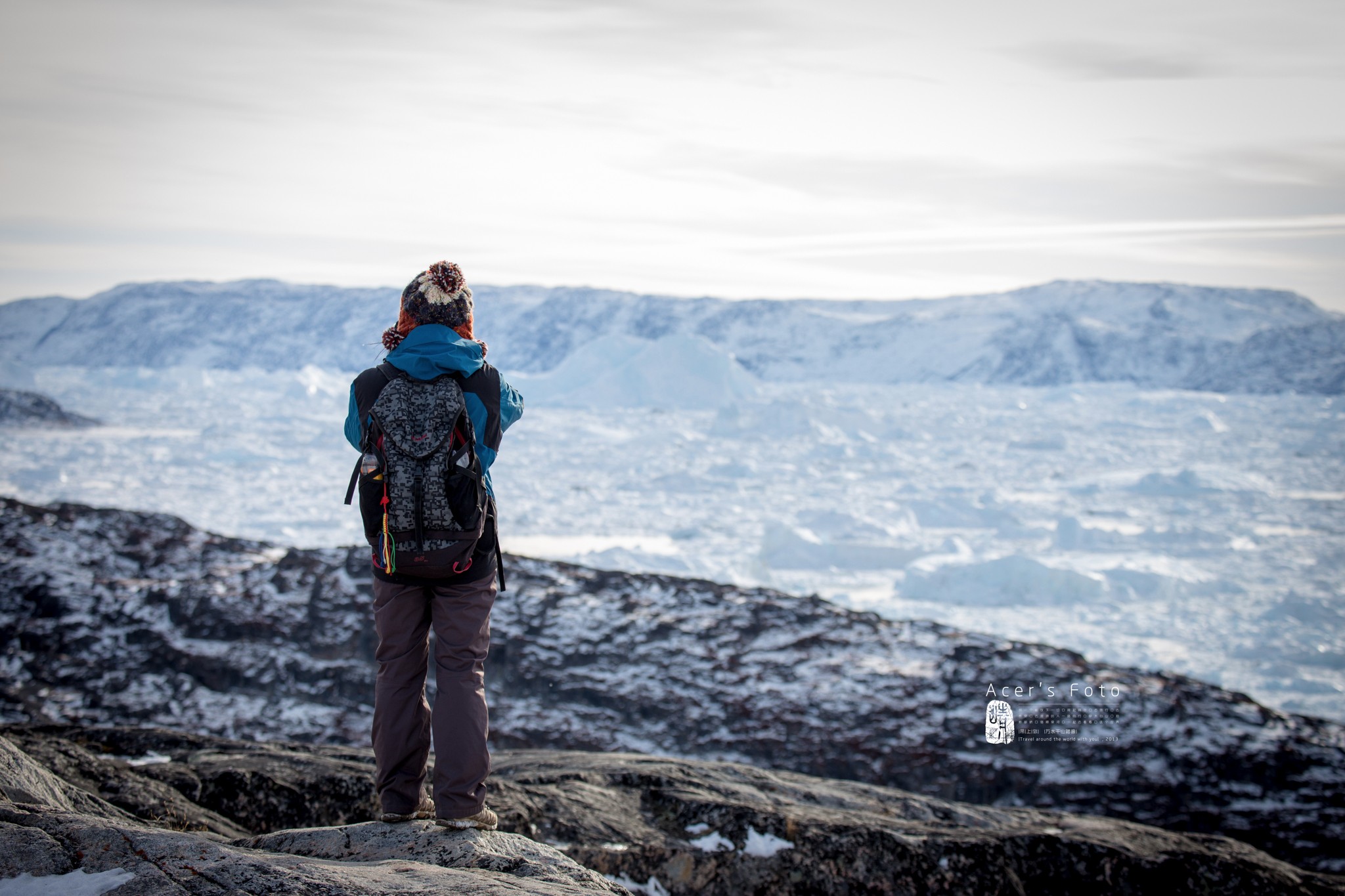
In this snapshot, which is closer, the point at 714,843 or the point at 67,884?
the point at 67,884

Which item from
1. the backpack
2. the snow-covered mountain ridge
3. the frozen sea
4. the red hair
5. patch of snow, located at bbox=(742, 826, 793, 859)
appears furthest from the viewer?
the snow-covered mountain ridge

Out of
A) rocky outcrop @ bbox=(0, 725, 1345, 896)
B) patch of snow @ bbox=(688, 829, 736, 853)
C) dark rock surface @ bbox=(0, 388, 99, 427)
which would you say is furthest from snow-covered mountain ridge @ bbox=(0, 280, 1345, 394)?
patch of snow @ bbox=(688, 829, 736, 853)

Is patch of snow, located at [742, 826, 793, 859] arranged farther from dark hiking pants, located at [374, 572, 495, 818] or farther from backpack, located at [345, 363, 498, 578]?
backpack, located at [345, 363, 498, 578]

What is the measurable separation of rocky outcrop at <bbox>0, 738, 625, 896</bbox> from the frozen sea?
7.67 m

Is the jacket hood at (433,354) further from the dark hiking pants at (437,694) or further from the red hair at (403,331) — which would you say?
the dark hiking pants at (437,694)

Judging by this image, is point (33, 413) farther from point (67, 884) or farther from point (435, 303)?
point (67, 884)

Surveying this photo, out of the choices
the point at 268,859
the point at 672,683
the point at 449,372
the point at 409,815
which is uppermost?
the point at 449,372

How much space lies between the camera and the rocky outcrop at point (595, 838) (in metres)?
1.72

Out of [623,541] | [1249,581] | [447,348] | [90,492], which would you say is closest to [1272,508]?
[1249,581]

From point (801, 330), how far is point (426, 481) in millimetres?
42369

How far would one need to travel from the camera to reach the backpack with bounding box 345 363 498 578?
2.06m

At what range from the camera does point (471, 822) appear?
215 centimetres

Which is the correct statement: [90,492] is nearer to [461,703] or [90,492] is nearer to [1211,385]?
[461,703]

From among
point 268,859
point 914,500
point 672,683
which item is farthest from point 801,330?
point 268,859
